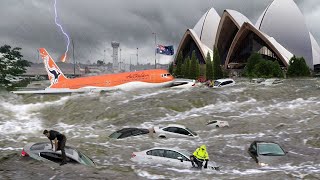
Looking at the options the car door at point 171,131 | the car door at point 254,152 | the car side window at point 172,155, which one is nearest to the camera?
the car side window at point 172,155

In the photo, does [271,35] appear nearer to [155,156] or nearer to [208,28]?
[208,28]

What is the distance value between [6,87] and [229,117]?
5115 centimetres

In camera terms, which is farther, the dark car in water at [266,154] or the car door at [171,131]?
the car door at [171,131]

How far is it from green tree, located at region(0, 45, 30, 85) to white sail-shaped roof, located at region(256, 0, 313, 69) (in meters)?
81.9

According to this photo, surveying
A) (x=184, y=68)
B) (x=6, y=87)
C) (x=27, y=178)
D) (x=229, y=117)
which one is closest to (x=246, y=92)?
(x=229, y=117)

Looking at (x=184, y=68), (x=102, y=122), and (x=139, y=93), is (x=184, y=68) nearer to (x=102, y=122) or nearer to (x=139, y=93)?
(x=139, y=93)

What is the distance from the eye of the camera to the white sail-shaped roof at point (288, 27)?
120 m

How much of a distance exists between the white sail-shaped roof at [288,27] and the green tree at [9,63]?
81.9 metres

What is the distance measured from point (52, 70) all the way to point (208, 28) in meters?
88.7

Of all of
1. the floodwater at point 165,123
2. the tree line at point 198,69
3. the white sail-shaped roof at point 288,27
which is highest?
the white sail-shaped roof at point 288,27

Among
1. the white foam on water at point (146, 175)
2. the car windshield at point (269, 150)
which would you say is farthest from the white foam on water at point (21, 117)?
the car windshield at point (269, 150)

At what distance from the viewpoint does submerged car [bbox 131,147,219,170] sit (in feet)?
60.3

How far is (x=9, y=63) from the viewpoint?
240ft

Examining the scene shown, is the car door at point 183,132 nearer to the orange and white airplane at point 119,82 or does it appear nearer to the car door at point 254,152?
the car door at point 254,152
